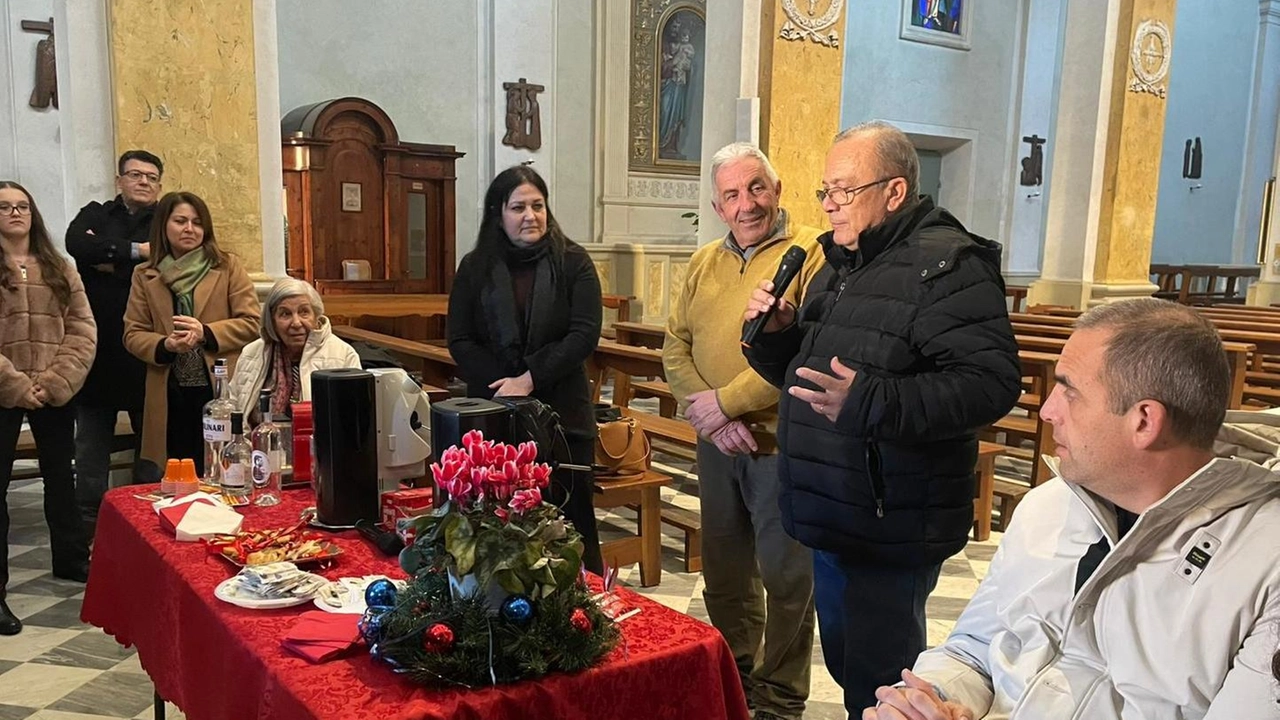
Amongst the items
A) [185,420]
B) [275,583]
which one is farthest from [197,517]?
[185,420]

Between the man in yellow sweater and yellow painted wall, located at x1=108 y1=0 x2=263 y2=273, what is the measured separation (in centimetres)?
285

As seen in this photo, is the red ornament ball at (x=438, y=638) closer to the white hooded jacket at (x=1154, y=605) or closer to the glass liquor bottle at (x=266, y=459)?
the white hooded jacket at (x=1154, y=605)

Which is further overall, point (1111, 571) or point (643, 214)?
point (643, 214)

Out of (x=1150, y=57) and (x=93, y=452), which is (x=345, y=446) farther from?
(x=1150, y=57)

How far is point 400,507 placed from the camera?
6.97ft

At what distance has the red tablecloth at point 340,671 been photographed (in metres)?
1.39

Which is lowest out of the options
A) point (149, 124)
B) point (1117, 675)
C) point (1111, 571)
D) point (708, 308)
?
point (1117, 675)

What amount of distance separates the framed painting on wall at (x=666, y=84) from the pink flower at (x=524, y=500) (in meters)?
10.0

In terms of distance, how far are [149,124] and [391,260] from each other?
16.7 feet

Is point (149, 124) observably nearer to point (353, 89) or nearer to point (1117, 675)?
point (1117, 675)

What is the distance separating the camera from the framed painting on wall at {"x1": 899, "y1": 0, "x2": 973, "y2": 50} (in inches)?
476

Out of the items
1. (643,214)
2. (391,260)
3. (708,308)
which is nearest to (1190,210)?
(643,214)

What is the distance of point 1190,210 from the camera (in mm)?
14398

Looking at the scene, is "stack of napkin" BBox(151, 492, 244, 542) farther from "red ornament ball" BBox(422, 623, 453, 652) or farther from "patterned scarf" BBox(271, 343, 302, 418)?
"red ornament ball" BBox(422, 623, 453, 652)
